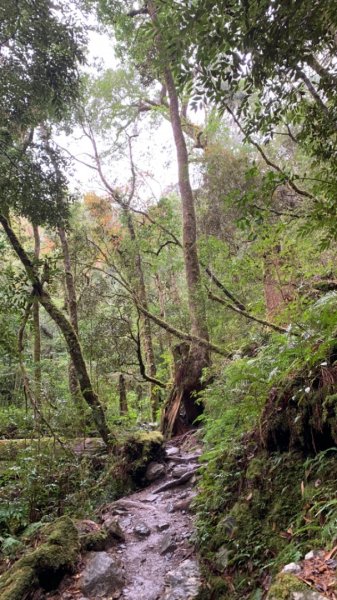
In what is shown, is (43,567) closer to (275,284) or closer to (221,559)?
(221,559)

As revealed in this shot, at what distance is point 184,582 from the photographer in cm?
344

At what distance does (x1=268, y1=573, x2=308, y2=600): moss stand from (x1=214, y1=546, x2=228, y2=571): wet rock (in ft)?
4.41

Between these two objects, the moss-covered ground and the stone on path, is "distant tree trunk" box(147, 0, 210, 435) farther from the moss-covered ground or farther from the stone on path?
the moss-covered ground

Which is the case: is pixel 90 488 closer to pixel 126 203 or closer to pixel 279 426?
pixel 279 426

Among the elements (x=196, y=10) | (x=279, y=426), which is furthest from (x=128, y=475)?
(x=196, y=10)

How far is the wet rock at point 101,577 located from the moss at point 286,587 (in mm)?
2344

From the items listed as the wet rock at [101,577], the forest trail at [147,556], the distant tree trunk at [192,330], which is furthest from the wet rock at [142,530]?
the distant tree trunk at [192,330]

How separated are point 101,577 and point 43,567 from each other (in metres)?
0.59

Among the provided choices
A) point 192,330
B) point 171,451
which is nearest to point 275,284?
point 192,330

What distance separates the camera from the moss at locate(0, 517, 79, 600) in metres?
3.59

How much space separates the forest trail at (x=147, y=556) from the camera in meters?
3.58

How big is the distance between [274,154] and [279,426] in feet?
39.0

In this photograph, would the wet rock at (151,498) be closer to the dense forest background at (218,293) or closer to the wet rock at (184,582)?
the dense forest background at (218,293)

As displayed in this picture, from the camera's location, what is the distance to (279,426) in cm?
361
